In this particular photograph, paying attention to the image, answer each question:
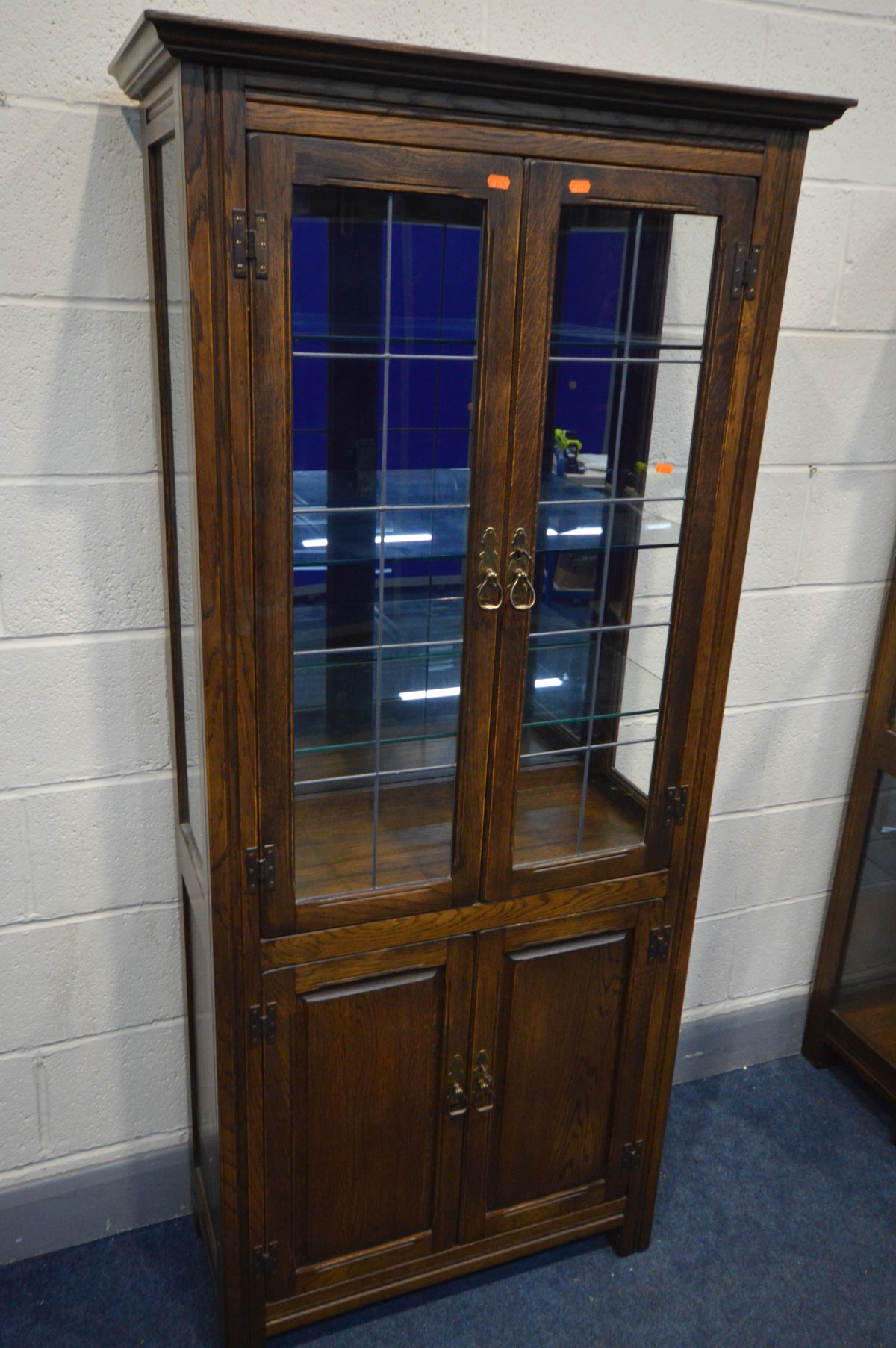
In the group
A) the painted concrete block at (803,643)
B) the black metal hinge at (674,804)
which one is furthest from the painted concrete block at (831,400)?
the black metal hinge at (674,804)

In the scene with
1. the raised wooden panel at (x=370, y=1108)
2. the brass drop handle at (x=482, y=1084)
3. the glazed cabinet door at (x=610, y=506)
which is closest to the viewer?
the glazed cabinet door at (x=610, y=506)

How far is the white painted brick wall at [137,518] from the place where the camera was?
149 cm

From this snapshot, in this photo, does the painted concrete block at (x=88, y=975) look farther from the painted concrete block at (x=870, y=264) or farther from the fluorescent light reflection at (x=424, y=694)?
the painted concrete block at (x=870, y=264)

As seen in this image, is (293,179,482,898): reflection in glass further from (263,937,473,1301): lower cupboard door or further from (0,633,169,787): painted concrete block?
(0,633,169,787): painted concrete block

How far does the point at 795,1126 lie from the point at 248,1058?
54.6 inches

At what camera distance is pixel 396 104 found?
1.21 metres

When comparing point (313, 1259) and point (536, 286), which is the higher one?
point (536, 286)

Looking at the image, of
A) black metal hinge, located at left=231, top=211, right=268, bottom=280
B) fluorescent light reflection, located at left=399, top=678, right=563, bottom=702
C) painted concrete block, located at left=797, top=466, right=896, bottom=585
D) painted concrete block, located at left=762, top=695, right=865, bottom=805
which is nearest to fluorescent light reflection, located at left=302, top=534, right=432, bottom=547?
fluorescent light reflection, located at left=399, top=678, right=563, bottom=702

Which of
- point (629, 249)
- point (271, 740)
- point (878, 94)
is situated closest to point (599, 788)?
point (271, 740)

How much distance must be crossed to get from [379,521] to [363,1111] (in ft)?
3.08

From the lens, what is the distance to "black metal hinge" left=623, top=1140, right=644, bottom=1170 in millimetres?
1924

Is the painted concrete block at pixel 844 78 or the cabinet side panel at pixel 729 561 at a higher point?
the painted concrete block at pixel 844 78

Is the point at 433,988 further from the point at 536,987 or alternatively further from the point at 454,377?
the point at 454,377

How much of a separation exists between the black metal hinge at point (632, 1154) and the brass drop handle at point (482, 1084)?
0.32 meters
